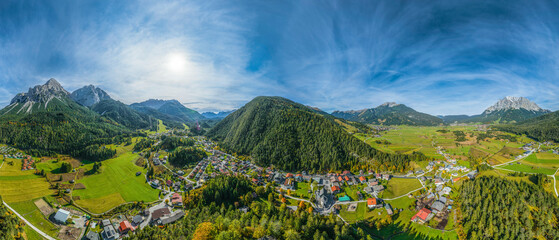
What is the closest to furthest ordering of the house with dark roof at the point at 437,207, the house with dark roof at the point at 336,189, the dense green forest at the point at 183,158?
the house with dark roof at the point at 437,207
the house with dark roof at the point at 336,189
the dense green forest at the point at 183,158

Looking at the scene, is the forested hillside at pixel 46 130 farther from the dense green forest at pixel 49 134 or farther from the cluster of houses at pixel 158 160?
the cluster of houses at pixel 158 160

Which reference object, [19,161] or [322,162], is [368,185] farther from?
[19,161]

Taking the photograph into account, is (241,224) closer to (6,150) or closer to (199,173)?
(199,173)

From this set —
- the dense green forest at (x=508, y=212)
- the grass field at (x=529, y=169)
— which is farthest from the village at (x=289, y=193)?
the grass field at (x=529, y=169)

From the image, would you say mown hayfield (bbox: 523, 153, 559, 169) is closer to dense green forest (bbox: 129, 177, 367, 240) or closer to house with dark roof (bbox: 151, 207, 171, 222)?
dense green forest (bbox: 129, 177, 367, 240)

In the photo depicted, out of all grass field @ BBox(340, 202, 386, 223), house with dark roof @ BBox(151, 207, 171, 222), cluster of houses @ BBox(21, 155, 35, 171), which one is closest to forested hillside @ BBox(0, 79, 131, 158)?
cluster of houses @ BBox(21, 155, 35, 171)

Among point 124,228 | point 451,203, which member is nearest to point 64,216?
point 124,228
